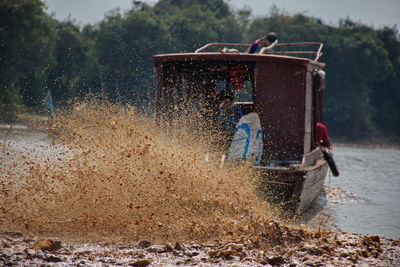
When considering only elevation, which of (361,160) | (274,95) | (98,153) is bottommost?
(361,160)

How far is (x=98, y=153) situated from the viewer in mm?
8594

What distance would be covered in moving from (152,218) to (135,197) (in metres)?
0.51

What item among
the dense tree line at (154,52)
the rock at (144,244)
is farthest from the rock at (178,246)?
the dense tree line at (154,52)

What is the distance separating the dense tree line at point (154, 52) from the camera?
104 ft

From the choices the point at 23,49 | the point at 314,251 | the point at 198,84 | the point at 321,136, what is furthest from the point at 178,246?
the point at 23,49

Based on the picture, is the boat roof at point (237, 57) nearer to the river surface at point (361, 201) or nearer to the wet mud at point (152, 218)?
the wet mud at point (152, 218)

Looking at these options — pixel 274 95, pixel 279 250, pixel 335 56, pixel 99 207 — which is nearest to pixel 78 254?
pixel 99 207

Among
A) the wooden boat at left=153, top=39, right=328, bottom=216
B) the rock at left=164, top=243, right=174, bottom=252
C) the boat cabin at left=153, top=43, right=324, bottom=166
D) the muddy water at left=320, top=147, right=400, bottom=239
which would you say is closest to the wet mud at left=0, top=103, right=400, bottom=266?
the rock at left=164, top=243, right=174, bottom=252

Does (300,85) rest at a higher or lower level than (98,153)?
higher

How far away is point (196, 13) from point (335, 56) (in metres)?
11.5

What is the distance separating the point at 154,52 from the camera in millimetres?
40125

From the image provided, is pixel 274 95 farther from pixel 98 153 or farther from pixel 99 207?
pixel 99 207

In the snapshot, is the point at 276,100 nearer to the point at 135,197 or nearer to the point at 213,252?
the point at 135,197

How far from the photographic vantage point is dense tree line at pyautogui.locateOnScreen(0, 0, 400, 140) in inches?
1251
